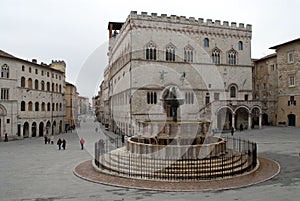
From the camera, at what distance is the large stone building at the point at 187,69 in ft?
121

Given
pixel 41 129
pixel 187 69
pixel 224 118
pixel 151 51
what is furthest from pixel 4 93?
pixel 224 118

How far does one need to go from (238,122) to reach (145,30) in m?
20.6

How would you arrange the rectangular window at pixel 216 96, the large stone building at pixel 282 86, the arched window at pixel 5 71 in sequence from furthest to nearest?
the large stone building at pixel 282 86 → the rectangular window at pixel 216 96 → the arched window at pixel 5 71

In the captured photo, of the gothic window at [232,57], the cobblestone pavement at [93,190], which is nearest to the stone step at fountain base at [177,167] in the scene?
the cobblestone pavement at [93,190]

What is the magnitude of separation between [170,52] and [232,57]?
11068 mm

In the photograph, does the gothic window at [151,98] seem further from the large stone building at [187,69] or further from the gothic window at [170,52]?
the gothic window at [170,52]

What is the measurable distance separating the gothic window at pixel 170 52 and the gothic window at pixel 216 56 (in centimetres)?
678

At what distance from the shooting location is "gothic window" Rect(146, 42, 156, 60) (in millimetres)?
37562

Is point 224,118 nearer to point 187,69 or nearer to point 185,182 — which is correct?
point 187,69

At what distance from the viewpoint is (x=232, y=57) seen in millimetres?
42938

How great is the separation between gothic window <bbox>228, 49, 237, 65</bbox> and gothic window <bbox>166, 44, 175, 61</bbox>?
10.0 m

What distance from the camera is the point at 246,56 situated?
43.6 m

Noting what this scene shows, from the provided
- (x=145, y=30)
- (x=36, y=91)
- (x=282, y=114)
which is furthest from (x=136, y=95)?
(x=282, y=114)

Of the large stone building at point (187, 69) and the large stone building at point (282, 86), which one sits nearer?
the large stone building at point (187, 69)
